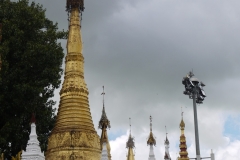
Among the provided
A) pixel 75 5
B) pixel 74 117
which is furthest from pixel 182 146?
pixel 74 117

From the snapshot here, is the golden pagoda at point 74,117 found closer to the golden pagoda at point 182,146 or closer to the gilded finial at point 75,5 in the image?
the gilded finial at point 75,5

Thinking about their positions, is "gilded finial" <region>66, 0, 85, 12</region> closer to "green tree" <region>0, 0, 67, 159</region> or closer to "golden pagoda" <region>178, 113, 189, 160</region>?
"green tree" <region>0, 0, 67, 159</region>

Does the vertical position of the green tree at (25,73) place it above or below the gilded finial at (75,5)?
below

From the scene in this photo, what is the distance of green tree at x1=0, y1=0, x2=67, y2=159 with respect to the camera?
22859 mm

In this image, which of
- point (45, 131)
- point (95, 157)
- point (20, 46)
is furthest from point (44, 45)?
point (95, 157)

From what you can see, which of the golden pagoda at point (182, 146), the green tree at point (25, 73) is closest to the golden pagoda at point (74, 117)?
the green tree at point (25, 73)

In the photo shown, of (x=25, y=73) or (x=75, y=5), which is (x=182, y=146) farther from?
(x=25, y=73)

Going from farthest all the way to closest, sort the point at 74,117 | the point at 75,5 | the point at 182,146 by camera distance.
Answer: the point at 182,146, the point at 75,5, the point at 74,117

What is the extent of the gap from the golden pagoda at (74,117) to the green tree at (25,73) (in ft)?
2.73

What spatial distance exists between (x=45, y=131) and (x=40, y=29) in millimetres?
5470

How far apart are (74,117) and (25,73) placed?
340 cm

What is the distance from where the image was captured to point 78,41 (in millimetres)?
25328

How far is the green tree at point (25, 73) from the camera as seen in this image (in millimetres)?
22859

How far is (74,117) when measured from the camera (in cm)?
2298
